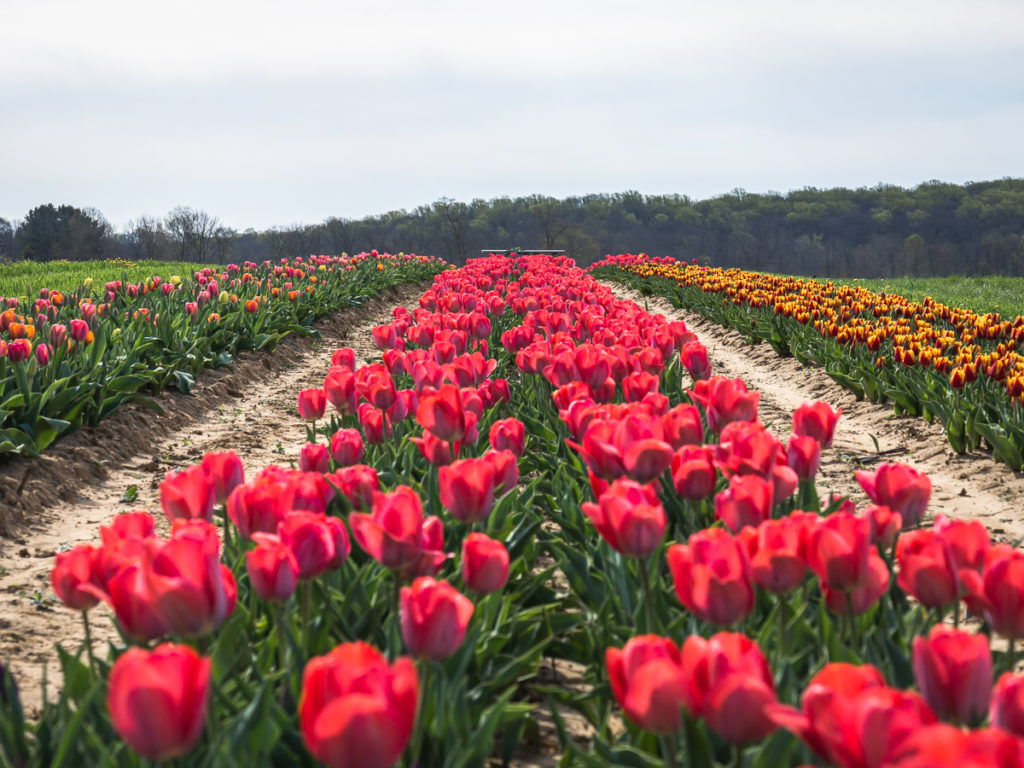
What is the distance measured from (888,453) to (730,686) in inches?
208

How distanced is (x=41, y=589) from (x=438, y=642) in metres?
2.85

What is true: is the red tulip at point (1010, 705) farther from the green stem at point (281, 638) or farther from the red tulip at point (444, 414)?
the red tulip at point (444, 414)

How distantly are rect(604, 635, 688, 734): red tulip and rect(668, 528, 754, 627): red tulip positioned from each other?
300 millimetres

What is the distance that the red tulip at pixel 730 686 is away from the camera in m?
1.29

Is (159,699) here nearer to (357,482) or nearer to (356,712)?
(356,712)

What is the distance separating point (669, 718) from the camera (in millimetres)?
1362

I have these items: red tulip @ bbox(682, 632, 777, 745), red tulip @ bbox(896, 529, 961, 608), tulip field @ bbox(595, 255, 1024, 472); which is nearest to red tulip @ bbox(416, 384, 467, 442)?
red tulip @ bbox(896, 529, 961, 608)

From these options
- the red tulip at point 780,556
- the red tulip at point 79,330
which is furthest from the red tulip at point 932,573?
the red tulip at point 79,330

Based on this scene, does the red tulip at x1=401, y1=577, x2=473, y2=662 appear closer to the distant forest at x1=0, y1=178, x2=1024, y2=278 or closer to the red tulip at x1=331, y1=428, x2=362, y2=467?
the red tulip at x1=331, y1=428, x2=362, y2=467

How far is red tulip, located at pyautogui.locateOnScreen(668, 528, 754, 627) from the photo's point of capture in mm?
1698

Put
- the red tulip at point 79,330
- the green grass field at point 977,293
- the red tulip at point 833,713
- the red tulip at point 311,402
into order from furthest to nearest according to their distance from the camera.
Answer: the green grass field at point 977,293 < the red tulip at point 79,330 < the red tulip at point 311,402 < the red tulip at point 833,713

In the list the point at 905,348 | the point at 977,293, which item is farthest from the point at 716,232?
the point at 905,348

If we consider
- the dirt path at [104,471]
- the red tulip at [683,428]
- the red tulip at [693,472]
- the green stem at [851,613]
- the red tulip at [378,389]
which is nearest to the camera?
the green stem at [851,613]

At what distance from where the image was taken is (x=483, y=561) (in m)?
1.98
